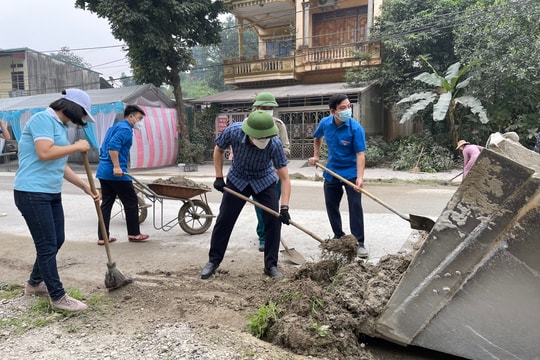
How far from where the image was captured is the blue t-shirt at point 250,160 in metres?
3.56

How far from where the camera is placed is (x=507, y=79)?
12.3 metres

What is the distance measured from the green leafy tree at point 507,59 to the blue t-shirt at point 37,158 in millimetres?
12461

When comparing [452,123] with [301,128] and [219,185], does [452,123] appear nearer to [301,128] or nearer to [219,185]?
[301,128]

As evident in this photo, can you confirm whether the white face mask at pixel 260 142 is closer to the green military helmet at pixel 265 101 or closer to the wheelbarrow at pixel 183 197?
the green military helmet at pixel 265 101

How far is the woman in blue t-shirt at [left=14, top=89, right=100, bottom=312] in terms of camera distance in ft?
9.13

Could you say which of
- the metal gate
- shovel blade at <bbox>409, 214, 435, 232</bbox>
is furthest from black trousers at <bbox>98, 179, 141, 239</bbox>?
the metal gate

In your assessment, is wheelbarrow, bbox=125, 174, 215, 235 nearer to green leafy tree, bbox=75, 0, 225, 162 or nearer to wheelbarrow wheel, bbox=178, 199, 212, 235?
wheelbarrow wheel, bbox=178, 199, 212, 235

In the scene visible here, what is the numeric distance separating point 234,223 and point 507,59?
11.6 metres

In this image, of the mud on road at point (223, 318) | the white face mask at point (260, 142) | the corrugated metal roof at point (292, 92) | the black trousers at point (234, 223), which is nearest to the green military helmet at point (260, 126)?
the white face mask at point (260, 142)

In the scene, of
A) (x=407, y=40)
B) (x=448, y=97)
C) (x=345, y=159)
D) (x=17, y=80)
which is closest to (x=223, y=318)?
(x=345, y=159)

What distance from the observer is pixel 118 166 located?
4766 millimetres

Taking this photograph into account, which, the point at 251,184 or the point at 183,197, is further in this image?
the point at 183,197

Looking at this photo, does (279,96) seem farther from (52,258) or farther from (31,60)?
(31,60)

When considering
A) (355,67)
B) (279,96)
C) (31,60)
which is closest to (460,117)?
(355,67)
